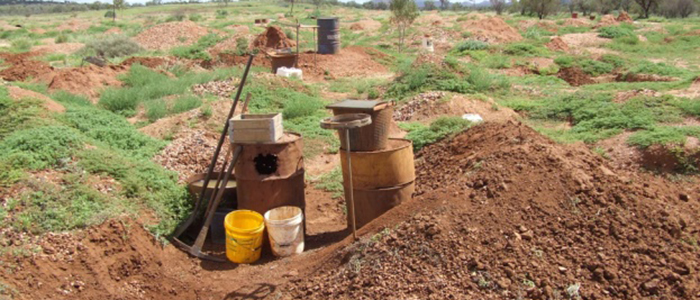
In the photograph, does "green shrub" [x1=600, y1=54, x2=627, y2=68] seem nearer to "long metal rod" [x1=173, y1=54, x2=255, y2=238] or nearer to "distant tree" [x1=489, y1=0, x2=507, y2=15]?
"long metal rod" [x1=173, y1=54, x2=255, y2=238]

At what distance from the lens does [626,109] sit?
9453 mm

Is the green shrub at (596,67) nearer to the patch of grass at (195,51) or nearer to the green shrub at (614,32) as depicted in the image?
the green shrub at (614,32)

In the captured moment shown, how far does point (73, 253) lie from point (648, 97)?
30.5ft

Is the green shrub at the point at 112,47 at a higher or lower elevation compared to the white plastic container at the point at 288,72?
higher

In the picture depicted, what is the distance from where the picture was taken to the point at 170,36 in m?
25.6

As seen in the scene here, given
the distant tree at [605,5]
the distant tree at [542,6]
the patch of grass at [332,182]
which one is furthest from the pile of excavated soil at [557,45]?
the distant tree at [605,5]

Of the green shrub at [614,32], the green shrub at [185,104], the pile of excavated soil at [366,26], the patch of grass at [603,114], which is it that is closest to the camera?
the patch of grass at [603,114]

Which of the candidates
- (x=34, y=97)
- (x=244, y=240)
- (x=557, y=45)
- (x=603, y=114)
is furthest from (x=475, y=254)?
(x=557, y=45)

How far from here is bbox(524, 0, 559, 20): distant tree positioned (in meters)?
40.8

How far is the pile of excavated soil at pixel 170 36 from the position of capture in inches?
971

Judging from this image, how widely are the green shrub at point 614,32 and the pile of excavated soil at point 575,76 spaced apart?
9.70 m

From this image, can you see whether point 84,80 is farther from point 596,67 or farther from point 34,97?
point 596,67

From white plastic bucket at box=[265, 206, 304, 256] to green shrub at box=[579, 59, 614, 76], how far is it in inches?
514

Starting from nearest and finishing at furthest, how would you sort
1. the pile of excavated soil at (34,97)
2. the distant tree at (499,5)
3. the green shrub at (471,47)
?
the pile of excavated soil at (34,97)
the green shrub at (471,47)
the distant tree at (499,5)
